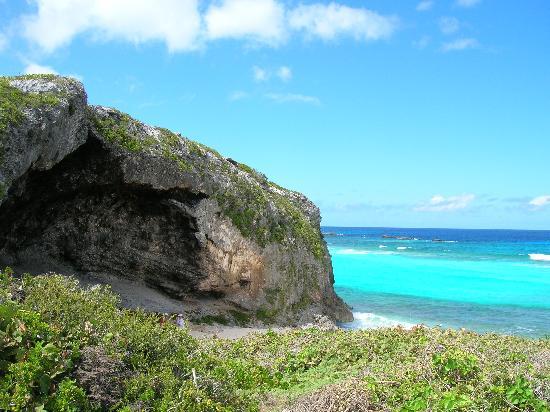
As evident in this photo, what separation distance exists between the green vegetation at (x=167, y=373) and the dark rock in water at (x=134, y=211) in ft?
19.0

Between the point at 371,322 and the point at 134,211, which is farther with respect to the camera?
the point at 371,322

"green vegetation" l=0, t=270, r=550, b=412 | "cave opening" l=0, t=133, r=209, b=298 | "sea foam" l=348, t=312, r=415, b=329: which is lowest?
"sea foam" l=348, t=312, r=415, b=329

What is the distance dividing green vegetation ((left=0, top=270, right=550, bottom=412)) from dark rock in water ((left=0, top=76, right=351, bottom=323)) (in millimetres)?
5800

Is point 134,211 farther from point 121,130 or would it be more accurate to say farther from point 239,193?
point 239,193

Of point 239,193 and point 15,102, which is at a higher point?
point 15,102

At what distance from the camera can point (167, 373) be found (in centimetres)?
738

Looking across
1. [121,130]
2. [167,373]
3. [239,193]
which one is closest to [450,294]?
[239,193]

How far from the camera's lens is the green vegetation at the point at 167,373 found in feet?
21.9

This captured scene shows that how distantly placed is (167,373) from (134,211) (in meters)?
10.9

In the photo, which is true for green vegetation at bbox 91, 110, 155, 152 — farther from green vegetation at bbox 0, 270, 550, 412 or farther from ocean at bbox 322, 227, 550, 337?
ocean at bbox 322, 227, 550, 337

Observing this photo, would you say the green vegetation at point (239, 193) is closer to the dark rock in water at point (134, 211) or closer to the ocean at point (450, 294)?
the dark rock in water at point (134, 211)

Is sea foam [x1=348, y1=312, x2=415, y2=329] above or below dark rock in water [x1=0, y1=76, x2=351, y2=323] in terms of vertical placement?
below

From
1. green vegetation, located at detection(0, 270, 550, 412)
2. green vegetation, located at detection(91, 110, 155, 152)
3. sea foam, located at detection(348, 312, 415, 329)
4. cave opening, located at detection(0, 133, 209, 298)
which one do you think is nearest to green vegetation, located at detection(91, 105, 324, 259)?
green vegetation, located at detection(91, 110, 155, 152)

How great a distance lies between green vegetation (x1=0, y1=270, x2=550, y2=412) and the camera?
6664 mm
